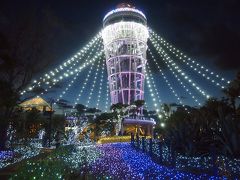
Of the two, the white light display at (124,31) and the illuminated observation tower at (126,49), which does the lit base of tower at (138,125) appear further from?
the white light display at (124,31)

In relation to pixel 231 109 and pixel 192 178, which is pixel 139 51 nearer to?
pixel 231 109

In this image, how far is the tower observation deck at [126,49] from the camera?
2393 inches

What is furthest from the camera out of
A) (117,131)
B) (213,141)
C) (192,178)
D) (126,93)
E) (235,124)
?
(126,93)

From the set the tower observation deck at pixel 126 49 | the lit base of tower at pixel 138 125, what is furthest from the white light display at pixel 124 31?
the lit base of tower at pixel 138 125

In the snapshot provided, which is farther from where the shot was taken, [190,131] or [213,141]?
[190,131]

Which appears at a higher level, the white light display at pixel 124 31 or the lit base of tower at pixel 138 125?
the white light display at pixel 124 31

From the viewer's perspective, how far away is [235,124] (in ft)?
29.4

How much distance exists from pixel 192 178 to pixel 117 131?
37.1m

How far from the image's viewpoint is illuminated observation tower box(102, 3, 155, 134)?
6081cm

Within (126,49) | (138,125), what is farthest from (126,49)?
(138,125)

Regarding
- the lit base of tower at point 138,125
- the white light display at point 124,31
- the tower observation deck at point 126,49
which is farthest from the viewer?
the tower observation deck at point 126,49

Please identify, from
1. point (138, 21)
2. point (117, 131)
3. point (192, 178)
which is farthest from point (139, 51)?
point (192, 178)

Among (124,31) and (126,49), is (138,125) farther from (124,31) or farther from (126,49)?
(124,31)

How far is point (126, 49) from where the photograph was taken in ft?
203
